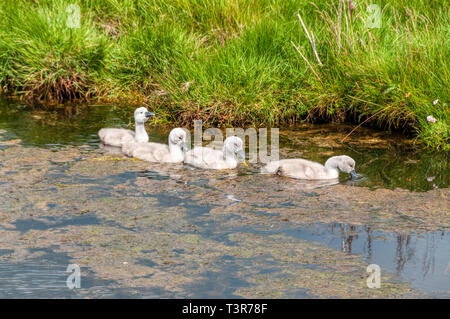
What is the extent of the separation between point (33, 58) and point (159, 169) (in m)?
4.07

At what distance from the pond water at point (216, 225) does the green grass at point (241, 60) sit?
33.9 inches

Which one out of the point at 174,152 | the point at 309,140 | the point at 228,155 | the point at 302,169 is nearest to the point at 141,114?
the point at 174,152

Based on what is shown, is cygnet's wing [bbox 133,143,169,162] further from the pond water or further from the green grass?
the green grass

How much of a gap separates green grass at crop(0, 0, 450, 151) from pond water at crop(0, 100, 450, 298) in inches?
33.9

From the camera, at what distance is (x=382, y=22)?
1030 centimetres

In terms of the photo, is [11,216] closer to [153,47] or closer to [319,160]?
[319,160]

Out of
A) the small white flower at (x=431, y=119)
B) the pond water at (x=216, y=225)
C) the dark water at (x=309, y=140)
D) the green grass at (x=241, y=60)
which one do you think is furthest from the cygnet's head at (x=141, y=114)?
the small white flower at (x=431, y=119)

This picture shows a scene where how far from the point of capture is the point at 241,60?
389 inches

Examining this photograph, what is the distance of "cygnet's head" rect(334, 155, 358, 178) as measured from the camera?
7.60 m

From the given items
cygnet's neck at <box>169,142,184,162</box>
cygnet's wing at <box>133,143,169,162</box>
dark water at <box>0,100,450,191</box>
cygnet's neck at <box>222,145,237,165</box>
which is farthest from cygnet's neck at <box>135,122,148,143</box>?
cygnet's neck at <box>222,145,237,165</box>

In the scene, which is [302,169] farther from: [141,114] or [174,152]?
[141,114]

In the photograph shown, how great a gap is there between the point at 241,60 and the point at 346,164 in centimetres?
288

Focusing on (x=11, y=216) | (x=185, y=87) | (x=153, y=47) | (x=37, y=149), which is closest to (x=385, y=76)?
(x=185, y=87)

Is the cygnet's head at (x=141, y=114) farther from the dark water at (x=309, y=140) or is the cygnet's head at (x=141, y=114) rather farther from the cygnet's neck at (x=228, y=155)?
the cygnet's neck at (x=228, y=155)
